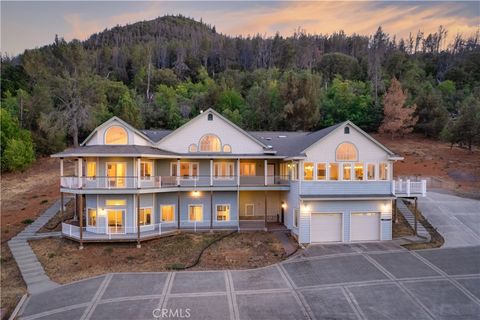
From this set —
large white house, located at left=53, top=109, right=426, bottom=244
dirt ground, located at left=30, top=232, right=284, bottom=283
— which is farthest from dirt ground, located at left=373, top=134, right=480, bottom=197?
dirt ground, located at left=30, top=232, right=284, bottom=283

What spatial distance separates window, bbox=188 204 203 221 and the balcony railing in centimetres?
180

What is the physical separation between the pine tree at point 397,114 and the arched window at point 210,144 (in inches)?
1269

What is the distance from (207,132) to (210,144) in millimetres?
925

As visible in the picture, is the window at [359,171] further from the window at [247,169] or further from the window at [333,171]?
the window at [247,169]

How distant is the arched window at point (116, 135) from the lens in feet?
82.0

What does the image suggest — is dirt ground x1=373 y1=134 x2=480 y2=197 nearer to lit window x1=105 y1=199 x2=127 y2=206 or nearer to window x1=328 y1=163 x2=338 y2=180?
window x1=328 y1=163 x2=338 y2=180

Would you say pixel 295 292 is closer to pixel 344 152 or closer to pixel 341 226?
pixel 341 226

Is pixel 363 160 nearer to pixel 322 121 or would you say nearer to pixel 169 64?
pixel 322 121

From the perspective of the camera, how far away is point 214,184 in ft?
88.7

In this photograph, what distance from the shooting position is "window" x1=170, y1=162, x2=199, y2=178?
2758 centimetres

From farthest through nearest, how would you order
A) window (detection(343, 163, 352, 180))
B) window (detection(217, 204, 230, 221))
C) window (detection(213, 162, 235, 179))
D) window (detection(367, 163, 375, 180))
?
window (detection(213, 162, 235, 179)) < window (detection(217, 204, 230, 221)) < window (detection(367, 163, 375, 180)) < window (detection(343, 163, 352, 180))

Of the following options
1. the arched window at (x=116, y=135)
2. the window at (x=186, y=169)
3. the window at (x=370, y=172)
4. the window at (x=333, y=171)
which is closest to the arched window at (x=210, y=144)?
the window at (x=186, y=169)

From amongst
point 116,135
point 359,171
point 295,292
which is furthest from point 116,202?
point 359,171

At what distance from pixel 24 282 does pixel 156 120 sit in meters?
35.9
